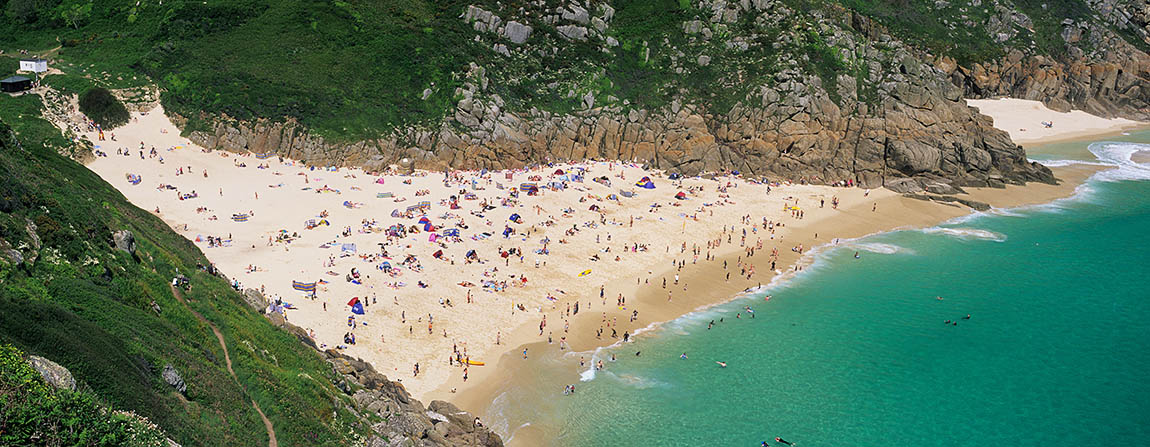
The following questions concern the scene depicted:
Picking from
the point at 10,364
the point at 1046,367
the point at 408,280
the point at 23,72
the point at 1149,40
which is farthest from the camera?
the point at 1149,40

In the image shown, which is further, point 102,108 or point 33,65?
point 33,65

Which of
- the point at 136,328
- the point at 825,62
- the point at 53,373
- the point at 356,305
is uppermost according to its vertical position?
the point at 825,62

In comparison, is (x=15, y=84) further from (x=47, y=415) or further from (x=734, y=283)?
(x=47, y=415)

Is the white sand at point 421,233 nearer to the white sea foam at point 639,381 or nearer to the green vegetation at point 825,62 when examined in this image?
the white sea foam at point 639,381

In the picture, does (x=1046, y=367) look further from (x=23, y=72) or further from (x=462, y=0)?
(x=23, y=72)

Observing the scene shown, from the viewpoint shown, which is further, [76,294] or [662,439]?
[662,439]

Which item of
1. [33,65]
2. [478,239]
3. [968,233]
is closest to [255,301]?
[478,239]

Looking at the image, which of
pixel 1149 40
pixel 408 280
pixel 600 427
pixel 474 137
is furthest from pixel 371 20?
pixel 1149 40
